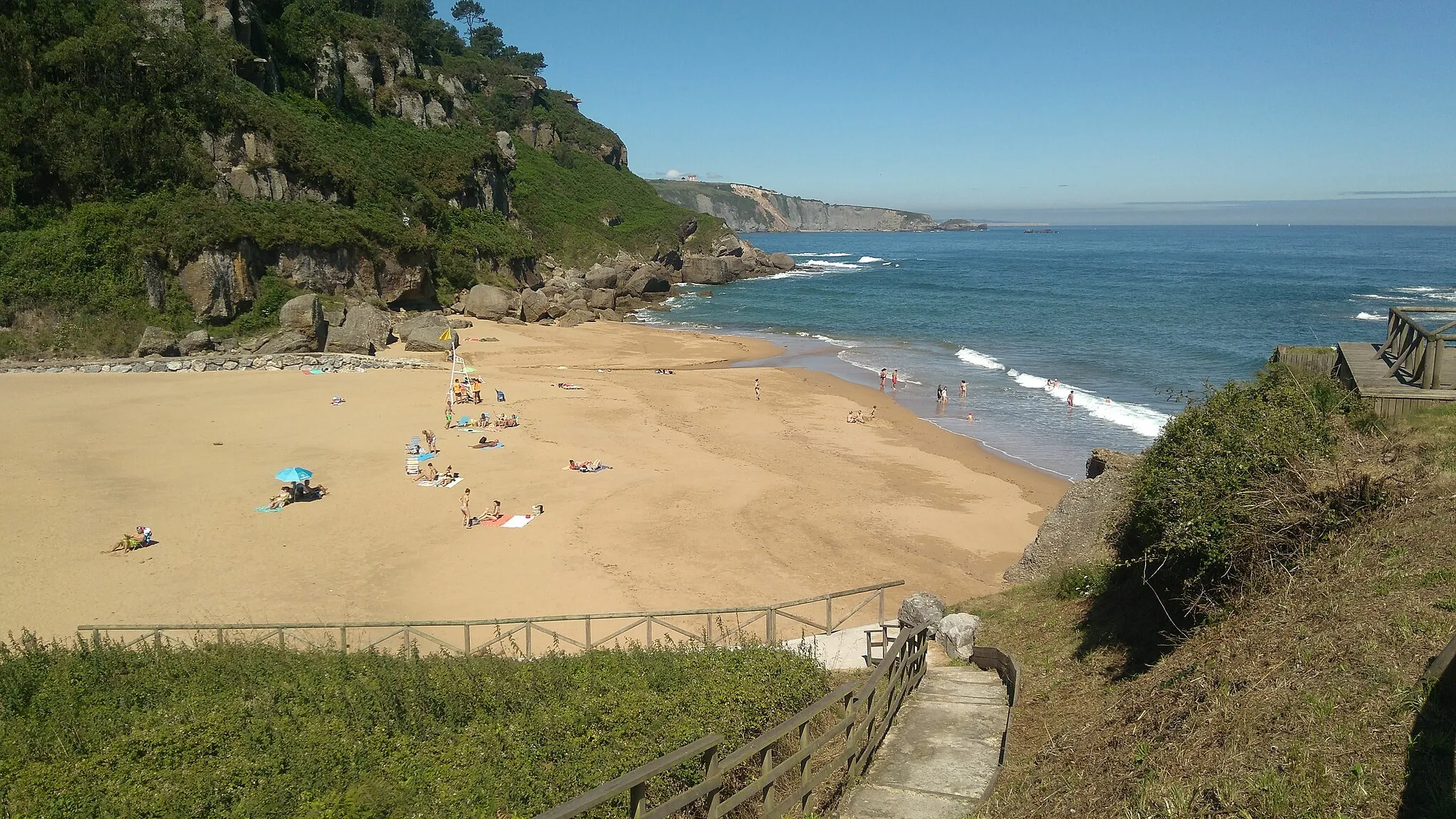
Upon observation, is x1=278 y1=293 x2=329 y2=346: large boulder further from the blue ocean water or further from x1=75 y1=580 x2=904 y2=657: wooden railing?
x1=75 y1=580 x2=904 y2=657: wooden railing

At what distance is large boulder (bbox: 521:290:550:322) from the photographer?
52688mm

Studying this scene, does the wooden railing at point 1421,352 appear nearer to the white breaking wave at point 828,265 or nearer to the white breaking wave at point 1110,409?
the white breaking wave at point 1110,409

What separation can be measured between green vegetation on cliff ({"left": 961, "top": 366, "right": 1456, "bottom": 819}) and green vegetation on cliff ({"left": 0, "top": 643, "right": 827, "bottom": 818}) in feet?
7.24

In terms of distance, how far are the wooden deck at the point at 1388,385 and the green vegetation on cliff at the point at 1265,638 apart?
1.88 feet

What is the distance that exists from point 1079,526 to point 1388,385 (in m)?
4.34

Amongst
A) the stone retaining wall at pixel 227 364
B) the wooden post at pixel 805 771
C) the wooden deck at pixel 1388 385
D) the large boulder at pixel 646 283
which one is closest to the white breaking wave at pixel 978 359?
the stone retaining wall at pixel 227 364

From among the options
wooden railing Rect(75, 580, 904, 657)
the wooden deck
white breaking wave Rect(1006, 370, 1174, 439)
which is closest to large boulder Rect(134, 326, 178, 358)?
wooden railing Rect(75, 580, 904, 657)

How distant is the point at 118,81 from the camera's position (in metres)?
40.0

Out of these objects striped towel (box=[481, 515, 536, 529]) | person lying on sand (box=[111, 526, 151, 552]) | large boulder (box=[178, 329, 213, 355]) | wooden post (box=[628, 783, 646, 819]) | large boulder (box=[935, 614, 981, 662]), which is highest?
wooden post (box=[628, 783, 646, 819])

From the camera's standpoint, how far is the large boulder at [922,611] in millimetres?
9984

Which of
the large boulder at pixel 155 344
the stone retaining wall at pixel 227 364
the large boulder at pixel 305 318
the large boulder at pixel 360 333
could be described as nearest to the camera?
the stone retaining wall at pixel 227 364

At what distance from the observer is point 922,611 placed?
10.1 meters

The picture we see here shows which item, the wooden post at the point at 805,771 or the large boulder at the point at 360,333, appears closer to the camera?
the wooden post at the point at 805,771

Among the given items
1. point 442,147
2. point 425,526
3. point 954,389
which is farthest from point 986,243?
point 425,526
